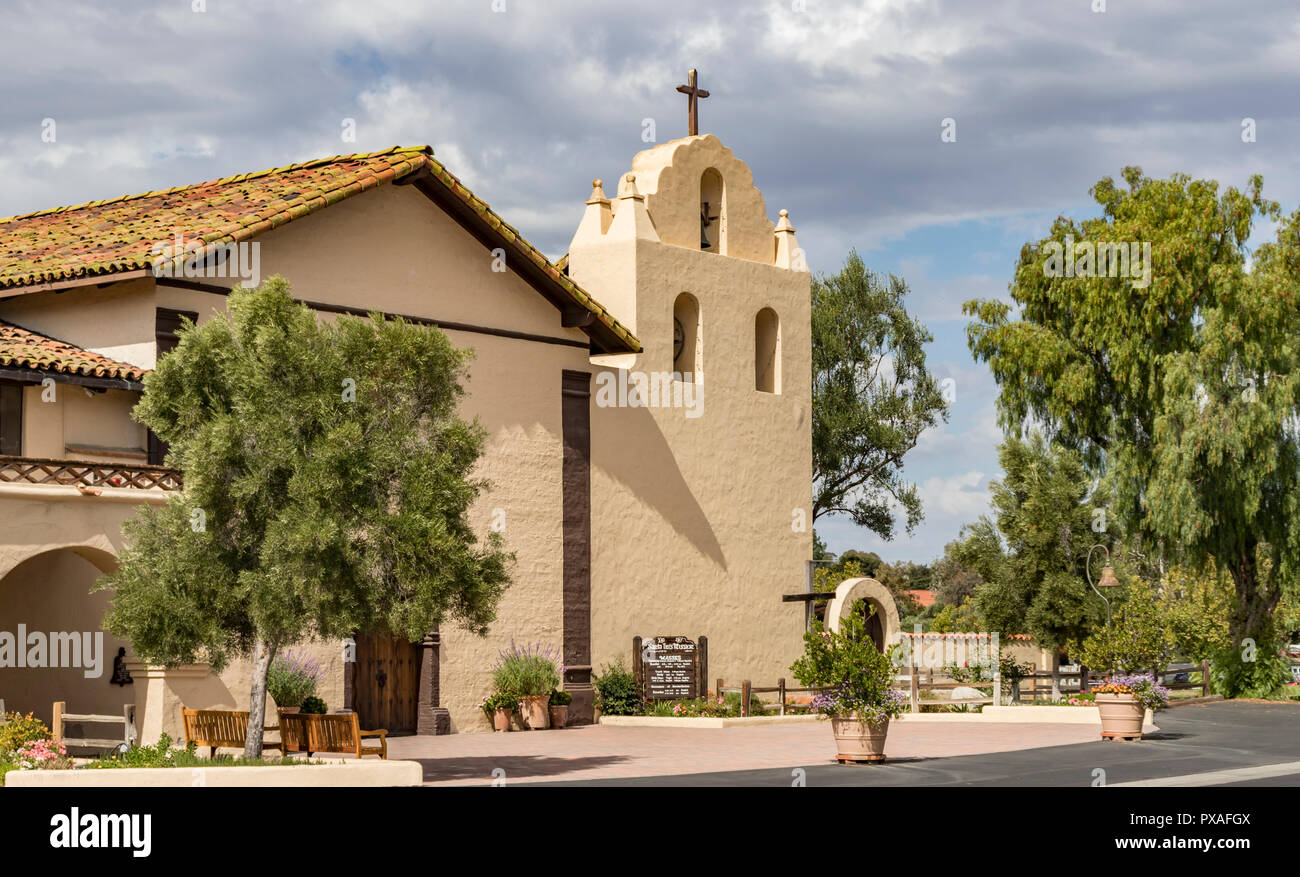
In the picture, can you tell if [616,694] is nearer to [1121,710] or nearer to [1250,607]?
[1121,710]

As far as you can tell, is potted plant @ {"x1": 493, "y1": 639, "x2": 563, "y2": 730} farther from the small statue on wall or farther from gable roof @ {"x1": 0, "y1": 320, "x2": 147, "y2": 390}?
gable roof @ {"x1": 0, "y1": 320, "x2": 147, "y2": 390}

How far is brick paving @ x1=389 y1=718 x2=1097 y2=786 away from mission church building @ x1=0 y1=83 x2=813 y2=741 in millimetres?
1988

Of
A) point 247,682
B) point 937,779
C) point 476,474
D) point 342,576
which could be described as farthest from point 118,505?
point 937,779

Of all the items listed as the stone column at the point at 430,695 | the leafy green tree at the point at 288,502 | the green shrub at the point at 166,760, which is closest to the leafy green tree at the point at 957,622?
the stone column at the point at 430,695

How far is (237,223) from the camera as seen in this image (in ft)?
73.9

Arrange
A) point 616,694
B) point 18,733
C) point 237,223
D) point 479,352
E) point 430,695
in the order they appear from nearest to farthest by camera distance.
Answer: point 18,733, point 237,223, point 430,695, point 479,352, point 616,694

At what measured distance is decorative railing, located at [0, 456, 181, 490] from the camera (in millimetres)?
19328

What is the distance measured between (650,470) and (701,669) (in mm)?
3995

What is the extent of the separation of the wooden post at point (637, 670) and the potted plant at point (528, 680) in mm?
2027

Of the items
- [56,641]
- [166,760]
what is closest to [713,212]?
[56,641]

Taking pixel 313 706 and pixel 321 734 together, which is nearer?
→ pixel 321 734

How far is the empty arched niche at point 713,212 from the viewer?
31781mm

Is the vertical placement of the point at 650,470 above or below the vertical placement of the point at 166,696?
above
